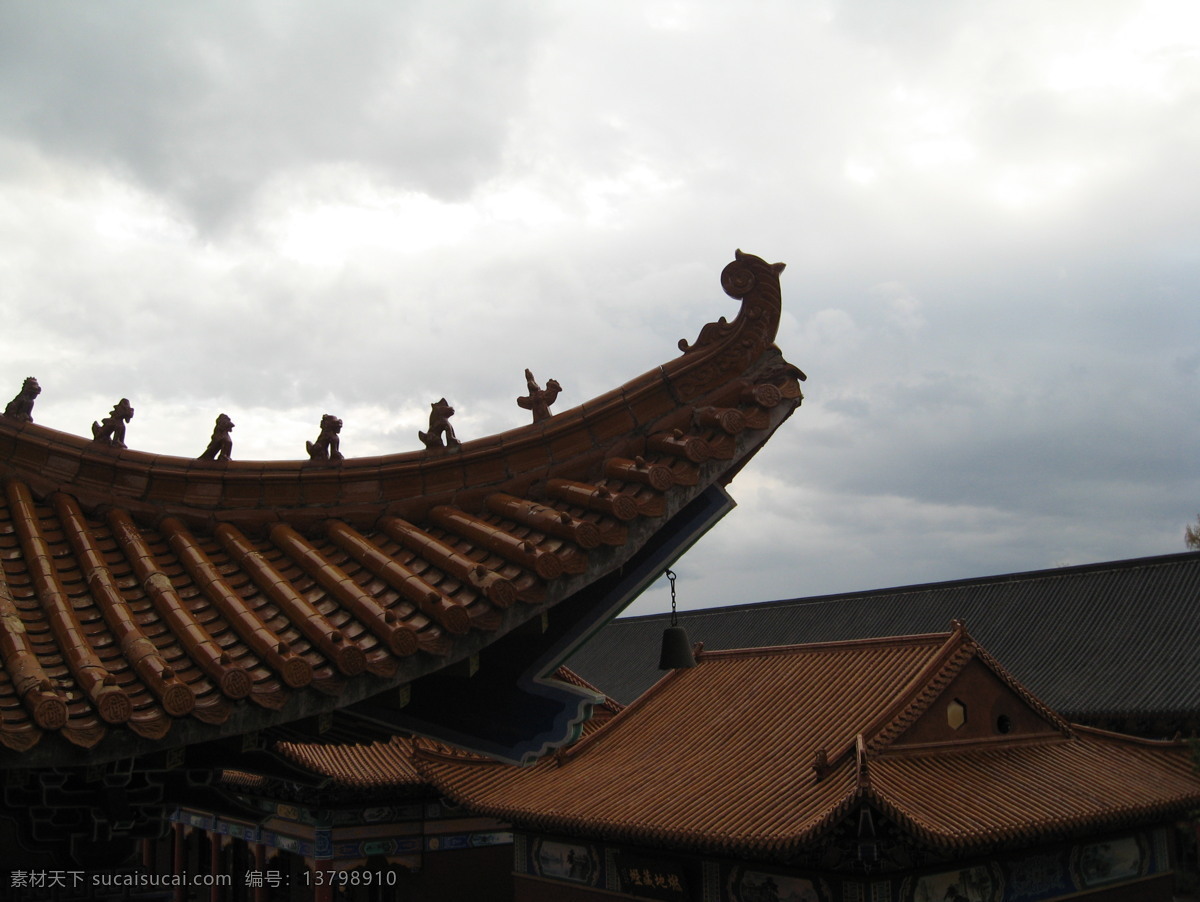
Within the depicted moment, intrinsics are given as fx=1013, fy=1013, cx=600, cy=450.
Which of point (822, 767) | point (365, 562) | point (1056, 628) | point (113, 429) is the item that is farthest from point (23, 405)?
point (1056, 628)

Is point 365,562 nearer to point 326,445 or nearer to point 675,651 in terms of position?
point 326,445

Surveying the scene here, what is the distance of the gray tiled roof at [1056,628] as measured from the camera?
2505 centimetres

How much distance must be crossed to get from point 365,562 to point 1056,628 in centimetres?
2885

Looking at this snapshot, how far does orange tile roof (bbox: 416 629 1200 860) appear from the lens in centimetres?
1254

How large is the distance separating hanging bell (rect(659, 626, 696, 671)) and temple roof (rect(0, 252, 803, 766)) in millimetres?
2335

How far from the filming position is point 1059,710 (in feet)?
83.4

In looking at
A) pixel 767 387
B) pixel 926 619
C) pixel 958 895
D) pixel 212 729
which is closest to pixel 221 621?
pixel 212 729

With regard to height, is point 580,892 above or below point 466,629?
below

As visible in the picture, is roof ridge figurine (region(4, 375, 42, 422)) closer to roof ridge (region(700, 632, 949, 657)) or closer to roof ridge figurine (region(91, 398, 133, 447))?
roof ridge figurine (region(91, 398, 133, 447))

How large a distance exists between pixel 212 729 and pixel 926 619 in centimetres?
3268

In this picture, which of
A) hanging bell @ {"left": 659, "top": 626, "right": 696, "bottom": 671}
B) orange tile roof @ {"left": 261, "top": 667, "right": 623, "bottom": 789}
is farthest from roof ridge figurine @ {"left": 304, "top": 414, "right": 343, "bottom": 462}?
orange tile roof @ {"left": 261, "top": 667, "right": 623, "bottom": 789}

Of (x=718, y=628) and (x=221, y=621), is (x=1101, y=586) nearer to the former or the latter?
(x=718, y=628)

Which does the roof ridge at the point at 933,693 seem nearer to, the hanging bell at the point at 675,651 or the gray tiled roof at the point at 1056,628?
the hanging bell at the point at 675,651

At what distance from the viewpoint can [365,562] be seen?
4.86 metres
